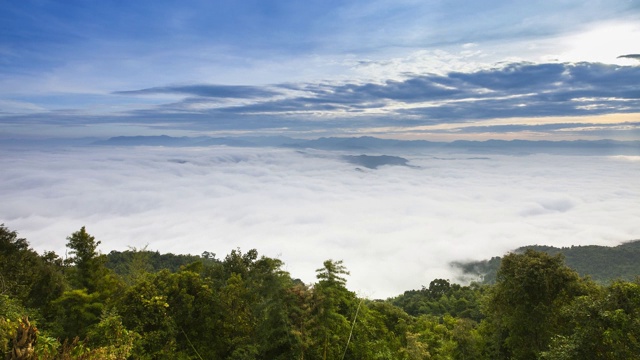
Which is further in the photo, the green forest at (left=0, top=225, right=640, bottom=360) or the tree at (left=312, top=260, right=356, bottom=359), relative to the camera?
the green forest at (left=0, top=225, right=640, bottom=360)

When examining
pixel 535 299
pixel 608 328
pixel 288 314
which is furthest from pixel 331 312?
pixel 535 299

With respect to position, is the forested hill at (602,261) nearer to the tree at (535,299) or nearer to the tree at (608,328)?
the tree at (535,299)

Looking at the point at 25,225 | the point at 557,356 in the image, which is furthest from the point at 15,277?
the point at 25,225

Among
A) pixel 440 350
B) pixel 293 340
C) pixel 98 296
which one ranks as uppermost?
pixel 293 340

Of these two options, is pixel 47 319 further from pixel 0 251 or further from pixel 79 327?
pixel 0 251

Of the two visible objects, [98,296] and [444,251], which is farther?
[444,251]

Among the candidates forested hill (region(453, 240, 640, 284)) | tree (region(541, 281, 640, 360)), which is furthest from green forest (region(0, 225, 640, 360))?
forested hill (region(453, 240, 640, 284))

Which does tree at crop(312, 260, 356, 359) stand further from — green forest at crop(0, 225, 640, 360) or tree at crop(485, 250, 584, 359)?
tree at crop(485, 250, 584, 359)

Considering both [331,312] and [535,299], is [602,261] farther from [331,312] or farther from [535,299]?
[331,312]
